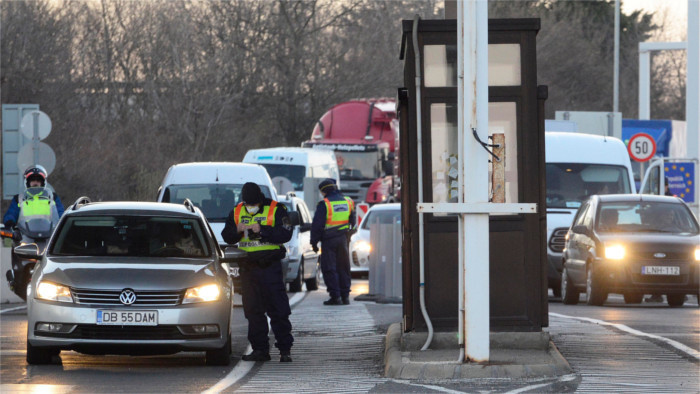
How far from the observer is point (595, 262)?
2094cm

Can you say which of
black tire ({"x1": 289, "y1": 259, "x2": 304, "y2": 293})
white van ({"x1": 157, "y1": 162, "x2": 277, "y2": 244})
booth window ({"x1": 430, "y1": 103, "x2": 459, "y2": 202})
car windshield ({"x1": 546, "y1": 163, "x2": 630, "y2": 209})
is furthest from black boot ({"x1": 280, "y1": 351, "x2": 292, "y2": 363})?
car windshield ({"x1": 546, "y1": 163, "x2": 630, "y2": 209})

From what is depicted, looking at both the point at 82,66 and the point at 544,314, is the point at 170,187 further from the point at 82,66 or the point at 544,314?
the point at 82,66

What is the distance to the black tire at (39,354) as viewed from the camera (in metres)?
12.0

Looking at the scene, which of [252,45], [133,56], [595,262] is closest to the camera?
[595,262]

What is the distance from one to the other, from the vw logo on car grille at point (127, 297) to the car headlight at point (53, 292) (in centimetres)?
43

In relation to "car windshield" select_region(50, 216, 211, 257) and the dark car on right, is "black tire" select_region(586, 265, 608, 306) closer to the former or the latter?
the dark car on right

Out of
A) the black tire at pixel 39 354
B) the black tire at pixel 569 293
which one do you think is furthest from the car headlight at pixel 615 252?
the black tire at pixel 39 354

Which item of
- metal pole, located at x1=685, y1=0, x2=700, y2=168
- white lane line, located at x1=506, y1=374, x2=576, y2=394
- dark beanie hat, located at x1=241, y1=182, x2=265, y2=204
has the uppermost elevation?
metal pole, located at x1=685, y1=0, x2=700, y2=168

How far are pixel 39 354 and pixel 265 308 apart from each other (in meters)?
2.03

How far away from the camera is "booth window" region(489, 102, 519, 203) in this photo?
40.6ft

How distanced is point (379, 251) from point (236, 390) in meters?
10.9

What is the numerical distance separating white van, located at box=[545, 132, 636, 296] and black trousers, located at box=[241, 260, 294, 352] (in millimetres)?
12374

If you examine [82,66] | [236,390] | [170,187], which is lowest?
[236,390]

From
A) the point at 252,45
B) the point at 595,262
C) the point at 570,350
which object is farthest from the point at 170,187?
the point at 252,45
